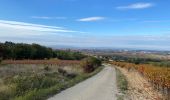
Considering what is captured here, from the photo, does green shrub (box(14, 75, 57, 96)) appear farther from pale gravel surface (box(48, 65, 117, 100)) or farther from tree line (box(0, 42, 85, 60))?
tree line (box(0, 42, 85, 60))

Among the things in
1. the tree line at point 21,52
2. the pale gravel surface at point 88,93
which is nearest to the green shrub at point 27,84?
the pale gravel surface at point 88,93

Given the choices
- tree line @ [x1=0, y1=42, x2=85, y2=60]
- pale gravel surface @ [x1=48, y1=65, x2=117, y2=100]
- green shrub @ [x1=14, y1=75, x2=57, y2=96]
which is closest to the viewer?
pale gravel surface @ [x1=48, y1=65, x2=117, y2=100]

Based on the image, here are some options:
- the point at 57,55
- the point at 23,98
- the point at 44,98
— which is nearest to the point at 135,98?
the point at 44,98

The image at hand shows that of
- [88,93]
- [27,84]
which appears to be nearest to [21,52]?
[27,84]

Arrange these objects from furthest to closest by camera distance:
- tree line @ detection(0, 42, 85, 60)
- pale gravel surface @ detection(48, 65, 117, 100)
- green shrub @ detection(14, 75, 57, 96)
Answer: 1. tree line @ detection(0, 42, 85, 60)
2. green shrub @ detection(14, 75, 57, 96)
3. pale gravel surface @ detection(48, 65, 117, 100)

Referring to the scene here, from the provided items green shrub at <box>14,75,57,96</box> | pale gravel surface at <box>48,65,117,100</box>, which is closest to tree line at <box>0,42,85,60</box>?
pale gravel surface at <box>48,65,117,100</box>

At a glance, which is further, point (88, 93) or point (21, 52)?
point (21, 52)

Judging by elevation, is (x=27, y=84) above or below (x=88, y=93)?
above

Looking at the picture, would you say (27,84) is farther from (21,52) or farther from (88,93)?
(21,52)

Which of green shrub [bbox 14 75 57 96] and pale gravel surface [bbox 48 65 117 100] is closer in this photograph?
pale gravel surface [bbox 48 65 117 100]

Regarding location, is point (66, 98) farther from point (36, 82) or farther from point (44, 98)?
point (36, 82)

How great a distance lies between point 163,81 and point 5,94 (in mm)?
10591

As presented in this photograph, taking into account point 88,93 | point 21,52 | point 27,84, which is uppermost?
point 21,52

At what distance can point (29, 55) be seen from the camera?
8056 cm
